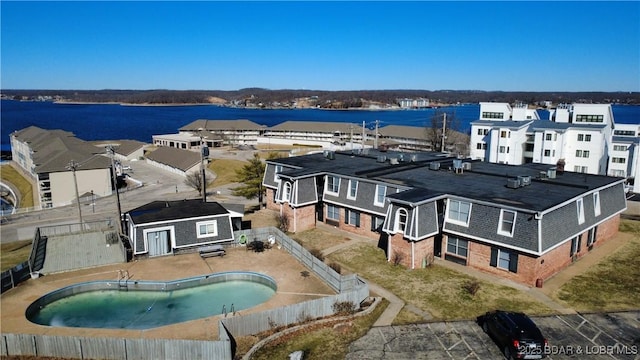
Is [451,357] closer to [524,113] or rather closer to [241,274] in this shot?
[241,274]

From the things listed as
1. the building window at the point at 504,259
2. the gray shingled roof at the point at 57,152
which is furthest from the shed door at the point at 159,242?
the gray shingled roof at the point at 57,152

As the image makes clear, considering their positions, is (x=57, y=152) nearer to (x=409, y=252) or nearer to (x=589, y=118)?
(x=409, y=252)

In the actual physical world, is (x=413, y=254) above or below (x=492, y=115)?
below

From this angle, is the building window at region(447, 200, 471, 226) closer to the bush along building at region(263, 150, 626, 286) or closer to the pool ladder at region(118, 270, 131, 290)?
the bush along building at region(263, 150, 626, 286)

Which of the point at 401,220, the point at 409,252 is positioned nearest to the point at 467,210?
the point at 401,220

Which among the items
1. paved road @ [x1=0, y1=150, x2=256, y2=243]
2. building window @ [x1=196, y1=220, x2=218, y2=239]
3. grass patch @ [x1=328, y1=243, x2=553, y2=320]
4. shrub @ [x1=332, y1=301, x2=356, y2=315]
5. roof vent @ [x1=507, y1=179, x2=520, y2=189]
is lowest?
paved road @ [x1=0, y1=150, x2=256, y2=243]

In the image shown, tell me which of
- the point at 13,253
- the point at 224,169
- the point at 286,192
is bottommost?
the point at 13,253

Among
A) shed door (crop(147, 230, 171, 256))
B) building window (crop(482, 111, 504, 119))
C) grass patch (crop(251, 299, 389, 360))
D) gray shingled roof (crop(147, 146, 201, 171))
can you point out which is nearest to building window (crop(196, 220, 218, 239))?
shed door (crop(147, 230, 171, 256))
